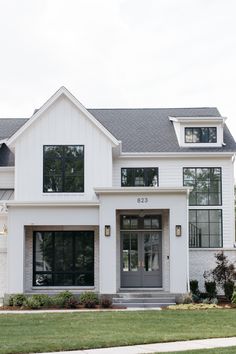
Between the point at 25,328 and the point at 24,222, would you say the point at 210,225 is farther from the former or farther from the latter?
the point at 25,328

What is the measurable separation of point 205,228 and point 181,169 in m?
3.01

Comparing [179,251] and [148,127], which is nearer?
[179,251]

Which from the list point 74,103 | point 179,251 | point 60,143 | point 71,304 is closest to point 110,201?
point 179,251

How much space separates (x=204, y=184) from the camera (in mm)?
28281

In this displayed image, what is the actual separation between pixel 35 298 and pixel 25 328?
6145mm

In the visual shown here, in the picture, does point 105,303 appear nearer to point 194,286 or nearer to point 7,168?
point 194,286

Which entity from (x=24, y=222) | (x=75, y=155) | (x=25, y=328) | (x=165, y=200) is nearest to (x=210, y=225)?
(x=165, y=200)

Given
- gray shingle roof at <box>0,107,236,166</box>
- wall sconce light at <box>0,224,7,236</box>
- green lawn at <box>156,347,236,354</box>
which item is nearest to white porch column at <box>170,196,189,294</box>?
gray shingle roof at <box>0,107,236,166</box>

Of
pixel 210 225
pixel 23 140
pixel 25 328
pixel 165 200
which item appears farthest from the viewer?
pixel 210 225

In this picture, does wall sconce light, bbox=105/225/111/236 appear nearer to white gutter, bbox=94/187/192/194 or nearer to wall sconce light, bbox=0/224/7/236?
white gutter, bbox=94/187/192/194

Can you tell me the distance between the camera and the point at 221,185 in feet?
92.6

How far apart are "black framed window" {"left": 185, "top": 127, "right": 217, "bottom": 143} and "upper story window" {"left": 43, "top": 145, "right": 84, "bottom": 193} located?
5.93 m

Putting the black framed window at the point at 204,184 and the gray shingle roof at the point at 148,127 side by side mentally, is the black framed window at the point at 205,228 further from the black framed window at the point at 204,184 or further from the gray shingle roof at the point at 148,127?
the gray shingle roof at the point at 148,127

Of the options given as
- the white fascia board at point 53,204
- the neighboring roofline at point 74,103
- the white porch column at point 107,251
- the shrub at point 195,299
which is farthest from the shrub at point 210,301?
the neighboring roofline at point 74,103
